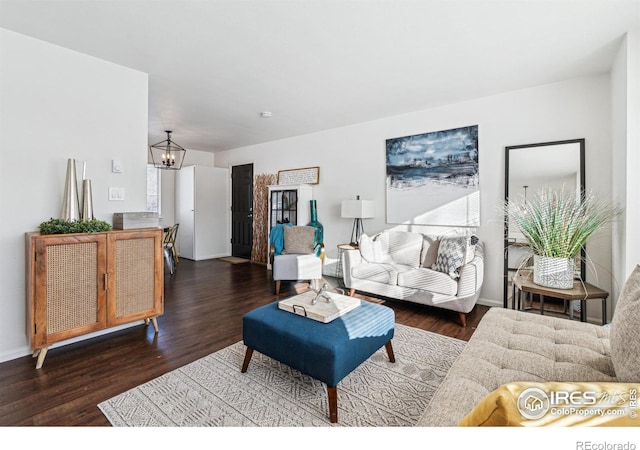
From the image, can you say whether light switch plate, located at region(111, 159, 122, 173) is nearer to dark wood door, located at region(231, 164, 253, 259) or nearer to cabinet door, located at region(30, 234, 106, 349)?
cabinet door, located at region(30, 234, 106, 349)

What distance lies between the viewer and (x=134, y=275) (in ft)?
8.28

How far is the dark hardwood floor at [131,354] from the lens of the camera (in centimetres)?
167

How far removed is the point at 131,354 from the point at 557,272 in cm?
336

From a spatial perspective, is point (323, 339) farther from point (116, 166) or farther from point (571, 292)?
point (116, 166)

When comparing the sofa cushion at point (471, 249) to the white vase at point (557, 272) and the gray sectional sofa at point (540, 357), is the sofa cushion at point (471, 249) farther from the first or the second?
the gray sectional sofa at point (540, 357)

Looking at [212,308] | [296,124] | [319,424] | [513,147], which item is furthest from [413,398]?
[296,124]

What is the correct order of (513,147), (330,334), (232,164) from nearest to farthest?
1. (330,334)
2. (513,147)
3. (232,164)

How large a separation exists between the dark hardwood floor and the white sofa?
A: 0.75ft

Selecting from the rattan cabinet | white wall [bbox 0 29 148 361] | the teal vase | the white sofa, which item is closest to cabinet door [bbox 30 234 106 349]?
the rattan cabinet

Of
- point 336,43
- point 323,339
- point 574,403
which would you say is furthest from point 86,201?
point 574,403

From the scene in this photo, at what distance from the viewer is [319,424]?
156 cm

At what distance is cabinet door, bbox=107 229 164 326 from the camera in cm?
239
